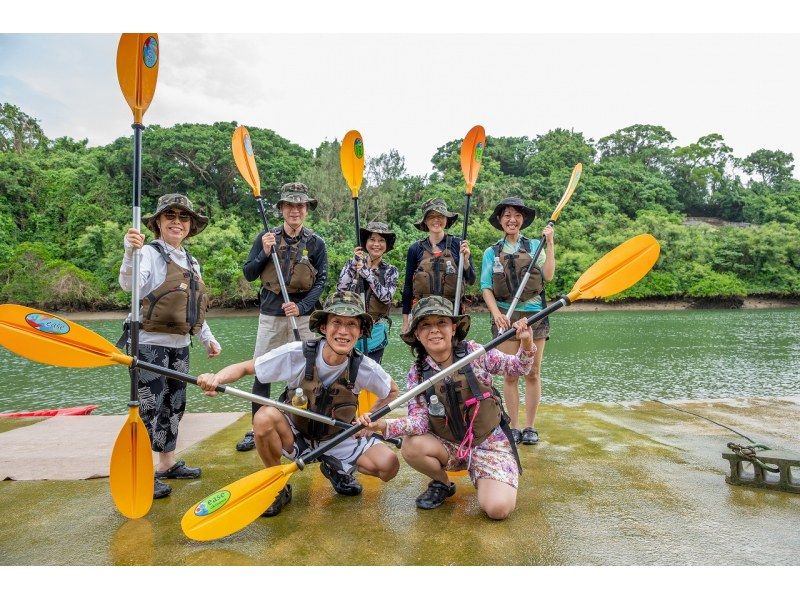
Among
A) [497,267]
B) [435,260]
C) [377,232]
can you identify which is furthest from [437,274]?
[377,232]

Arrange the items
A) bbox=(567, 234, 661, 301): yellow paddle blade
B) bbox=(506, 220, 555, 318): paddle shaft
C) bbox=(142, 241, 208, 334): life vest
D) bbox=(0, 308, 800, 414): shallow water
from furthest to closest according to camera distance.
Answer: bbox=(0, 308, 800, 414): shallow water
bbox=(506, 220, 555, 318): paddle shaft
bbox=(567, 234, 661, 301): yellow paddle blade
bbox=(142, 241, 208, 334): life vest

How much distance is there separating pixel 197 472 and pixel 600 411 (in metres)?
3.56

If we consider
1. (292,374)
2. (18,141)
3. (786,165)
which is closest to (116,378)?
(292,374)

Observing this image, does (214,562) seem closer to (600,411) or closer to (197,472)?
(197,472)

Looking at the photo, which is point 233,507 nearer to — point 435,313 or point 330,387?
point 330,387

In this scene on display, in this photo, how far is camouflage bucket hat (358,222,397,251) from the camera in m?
3.82

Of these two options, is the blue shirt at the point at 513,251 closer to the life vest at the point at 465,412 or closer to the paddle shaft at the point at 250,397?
the life vest at the point at 465,412

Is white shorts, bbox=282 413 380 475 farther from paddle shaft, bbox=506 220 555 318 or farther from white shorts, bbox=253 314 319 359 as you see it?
paddle shaft, bbox=506 220 555 318

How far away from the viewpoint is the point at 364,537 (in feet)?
7.07

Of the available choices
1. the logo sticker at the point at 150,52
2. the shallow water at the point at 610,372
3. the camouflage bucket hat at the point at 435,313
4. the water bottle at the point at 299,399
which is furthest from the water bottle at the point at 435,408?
the shallow water at the point at 610,372

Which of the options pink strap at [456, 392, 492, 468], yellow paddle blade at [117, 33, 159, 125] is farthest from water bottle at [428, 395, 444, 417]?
yellow paddle blade at [117, 33, 159, 125]

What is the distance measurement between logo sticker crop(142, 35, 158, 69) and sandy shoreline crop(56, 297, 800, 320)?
2529 cm

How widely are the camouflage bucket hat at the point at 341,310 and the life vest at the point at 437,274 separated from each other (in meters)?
1.06

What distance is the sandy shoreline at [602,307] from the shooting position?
2861 centimetres
